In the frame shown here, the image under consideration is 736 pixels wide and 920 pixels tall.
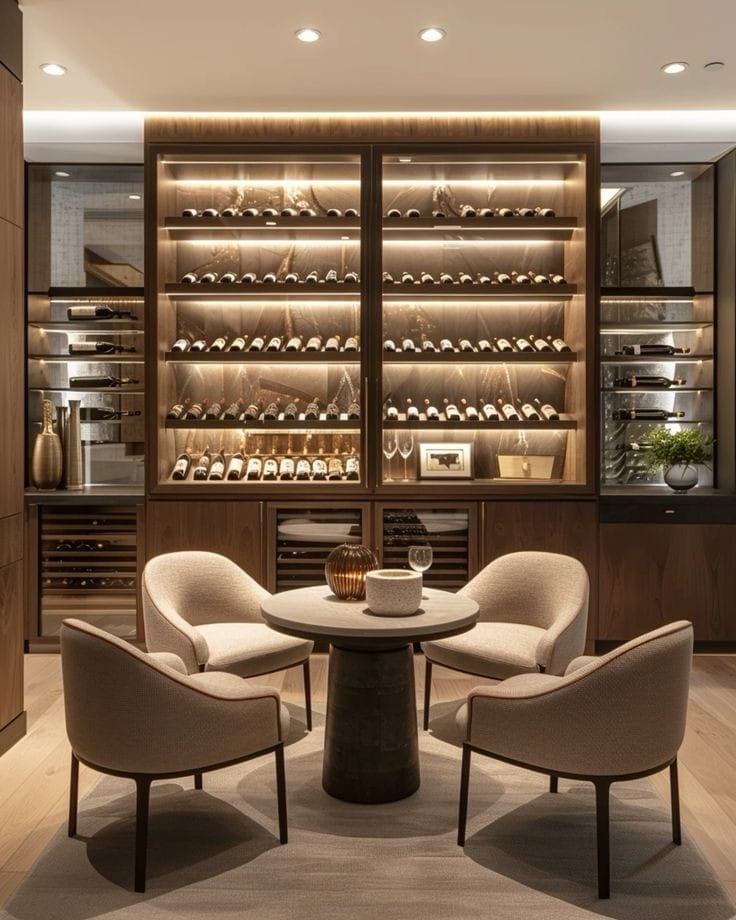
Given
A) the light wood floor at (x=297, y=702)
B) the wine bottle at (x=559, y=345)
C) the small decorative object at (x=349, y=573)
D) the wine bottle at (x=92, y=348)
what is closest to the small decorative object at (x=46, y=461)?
the wine bottle at (x=92, y=348)

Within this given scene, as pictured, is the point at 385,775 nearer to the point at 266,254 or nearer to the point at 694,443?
the point at 694,443

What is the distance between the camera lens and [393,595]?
2.86m

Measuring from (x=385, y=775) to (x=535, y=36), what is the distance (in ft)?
10.6

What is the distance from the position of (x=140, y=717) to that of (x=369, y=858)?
32.4 inches

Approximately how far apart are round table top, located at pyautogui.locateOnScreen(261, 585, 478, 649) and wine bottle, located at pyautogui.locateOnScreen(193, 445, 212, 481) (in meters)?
1.89

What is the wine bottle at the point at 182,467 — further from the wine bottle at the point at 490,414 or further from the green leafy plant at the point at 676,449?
the green leafy plant at the point at 676,449

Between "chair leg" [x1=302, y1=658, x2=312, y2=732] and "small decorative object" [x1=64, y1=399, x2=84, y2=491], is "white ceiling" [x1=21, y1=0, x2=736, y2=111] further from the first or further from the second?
"chair leg" [x1=302, y1=658, x2=312, y2=732]

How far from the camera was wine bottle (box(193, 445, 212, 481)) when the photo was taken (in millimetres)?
4867

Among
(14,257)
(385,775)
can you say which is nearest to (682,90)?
(14,257)

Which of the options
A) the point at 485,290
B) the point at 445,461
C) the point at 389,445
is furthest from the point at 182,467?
the point at 485,290

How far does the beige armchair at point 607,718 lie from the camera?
2.30 metres

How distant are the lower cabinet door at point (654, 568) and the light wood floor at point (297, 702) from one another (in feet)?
1.38

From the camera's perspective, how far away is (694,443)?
4855 mm

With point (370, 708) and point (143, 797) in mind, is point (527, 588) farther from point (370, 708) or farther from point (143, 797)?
point (143, 797)
